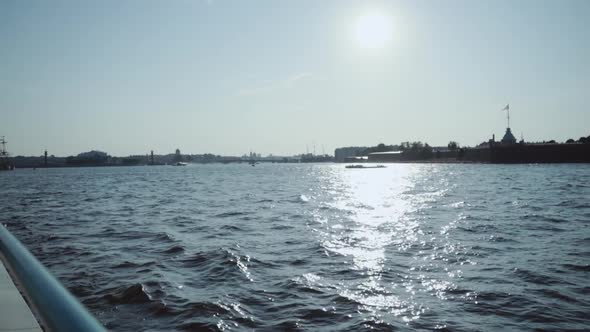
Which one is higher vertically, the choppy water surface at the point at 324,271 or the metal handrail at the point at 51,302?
the metal handrail at the point at 51,302

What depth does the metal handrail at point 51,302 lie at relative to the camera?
1.98m

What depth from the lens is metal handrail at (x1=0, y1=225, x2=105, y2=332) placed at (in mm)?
1982

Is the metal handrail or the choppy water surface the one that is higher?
the metal handrail

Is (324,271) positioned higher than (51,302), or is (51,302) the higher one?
(51,302)

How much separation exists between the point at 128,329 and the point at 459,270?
27.0 ft

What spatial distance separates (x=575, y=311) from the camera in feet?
26.0

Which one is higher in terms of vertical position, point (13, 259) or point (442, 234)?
point (13, 259)

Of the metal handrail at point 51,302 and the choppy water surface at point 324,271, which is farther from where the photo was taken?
the choppy water surface at point 324,271

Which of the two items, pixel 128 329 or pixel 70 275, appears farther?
pixel 70 275

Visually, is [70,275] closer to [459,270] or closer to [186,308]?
[186,308]

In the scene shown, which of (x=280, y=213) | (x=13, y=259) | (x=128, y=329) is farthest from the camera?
(x=280, y=213)

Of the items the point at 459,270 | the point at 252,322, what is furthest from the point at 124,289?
the point at 459,270

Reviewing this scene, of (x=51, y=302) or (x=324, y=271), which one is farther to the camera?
(x=324, y=271)

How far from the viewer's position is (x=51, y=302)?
2.25m
